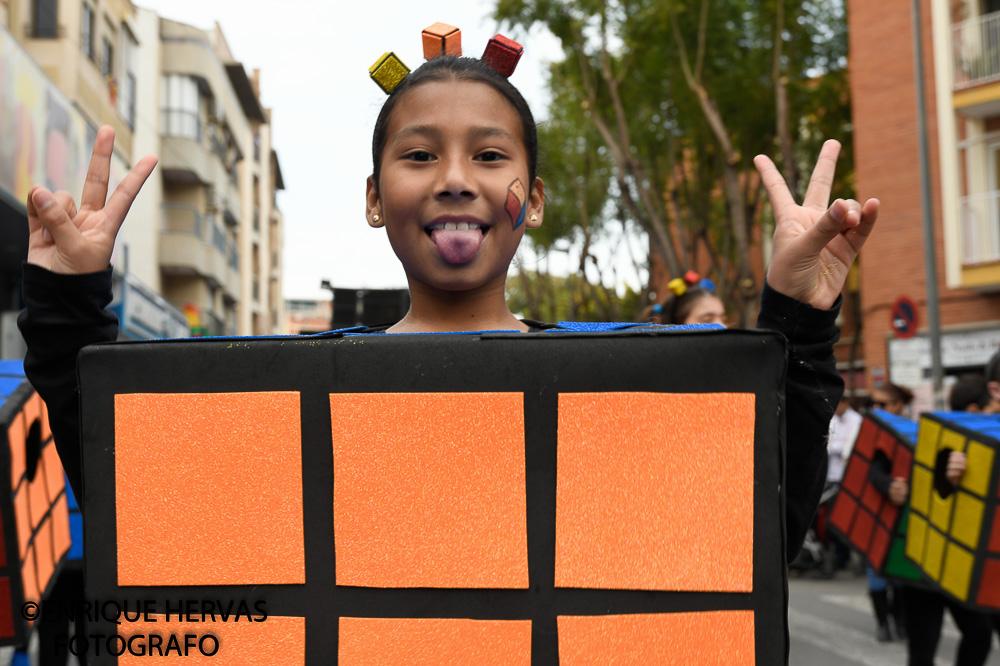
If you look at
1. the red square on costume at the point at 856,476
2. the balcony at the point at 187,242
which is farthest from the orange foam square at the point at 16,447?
the balcony at the point at 187,242

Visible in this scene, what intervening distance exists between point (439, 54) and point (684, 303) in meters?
3.61

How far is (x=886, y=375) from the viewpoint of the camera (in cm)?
1819

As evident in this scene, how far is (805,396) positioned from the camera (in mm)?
1374

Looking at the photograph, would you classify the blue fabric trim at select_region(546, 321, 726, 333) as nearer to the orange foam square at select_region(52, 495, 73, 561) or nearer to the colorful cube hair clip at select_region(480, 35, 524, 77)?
the colorful cube hair clip at select_region(480, 35, 524, 77)

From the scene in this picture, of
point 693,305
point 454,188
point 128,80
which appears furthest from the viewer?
point 128,80

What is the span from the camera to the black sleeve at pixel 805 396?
1.38 meters

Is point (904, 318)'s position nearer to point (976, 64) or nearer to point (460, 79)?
point (976, 64)

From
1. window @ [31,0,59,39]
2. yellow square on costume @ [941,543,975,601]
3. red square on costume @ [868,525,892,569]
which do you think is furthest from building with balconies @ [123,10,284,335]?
yellow square on costume @ [941,543,975,601]

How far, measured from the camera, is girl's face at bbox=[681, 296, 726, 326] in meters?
5.03

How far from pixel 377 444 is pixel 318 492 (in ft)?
0.29

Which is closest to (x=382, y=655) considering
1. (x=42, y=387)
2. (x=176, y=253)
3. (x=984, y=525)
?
(x=42, y=387)

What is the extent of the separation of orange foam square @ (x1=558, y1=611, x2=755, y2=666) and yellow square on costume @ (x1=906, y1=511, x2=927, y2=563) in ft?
11.1

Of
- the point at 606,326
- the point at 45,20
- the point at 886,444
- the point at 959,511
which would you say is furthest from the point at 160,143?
the point at 606,326

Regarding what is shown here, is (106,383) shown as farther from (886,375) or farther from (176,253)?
(176,253)
